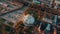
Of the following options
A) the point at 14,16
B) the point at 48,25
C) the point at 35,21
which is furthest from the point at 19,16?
the point at 48,25

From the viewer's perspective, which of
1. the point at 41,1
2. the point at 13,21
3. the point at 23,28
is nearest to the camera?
the point at 23,28

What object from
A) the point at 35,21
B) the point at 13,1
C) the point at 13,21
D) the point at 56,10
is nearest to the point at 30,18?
the point at 35,21

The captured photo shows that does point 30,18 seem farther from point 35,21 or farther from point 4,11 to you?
point 4,11

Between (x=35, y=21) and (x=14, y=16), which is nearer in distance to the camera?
(x=35, y=21)

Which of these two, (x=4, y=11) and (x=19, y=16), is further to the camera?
(x=4, y=11)

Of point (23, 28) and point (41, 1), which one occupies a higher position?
point (41, 1)

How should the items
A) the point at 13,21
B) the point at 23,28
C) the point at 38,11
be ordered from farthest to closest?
1. the point at 38,11
2. the point at 13,21
3. the point at 23,28

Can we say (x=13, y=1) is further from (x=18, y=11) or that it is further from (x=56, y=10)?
(x=56, y=10)

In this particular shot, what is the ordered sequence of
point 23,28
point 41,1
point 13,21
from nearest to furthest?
point 23,28, point 13,21, point 41,1

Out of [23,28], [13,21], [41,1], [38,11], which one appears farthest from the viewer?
[41,1]
